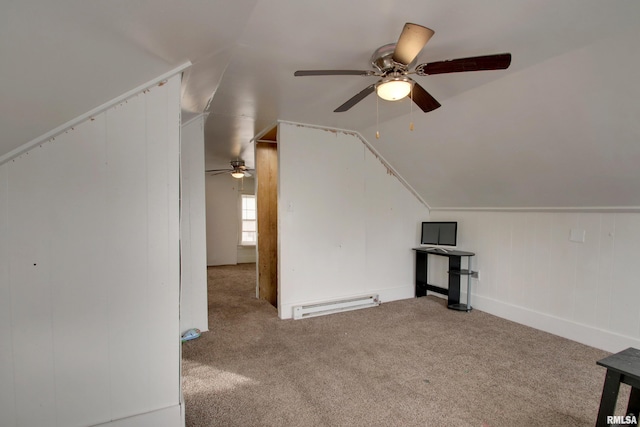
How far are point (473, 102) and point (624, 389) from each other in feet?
7.89

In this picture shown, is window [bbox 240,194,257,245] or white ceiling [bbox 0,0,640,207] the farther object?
window [bbox 240,194,257,245]

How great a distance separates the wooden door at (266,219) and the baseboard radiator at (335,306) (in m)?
0.86

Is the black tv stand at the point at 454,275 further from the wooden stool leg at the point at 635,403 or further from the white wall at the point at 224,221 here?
the white wall at the point at 224,221

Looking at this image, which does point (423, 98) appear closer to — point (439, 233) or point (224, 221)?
point (439, 233)

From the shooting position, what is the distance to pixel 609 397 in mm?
1425

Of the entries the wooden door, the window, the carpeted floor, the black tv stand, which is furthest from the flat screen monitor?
the window

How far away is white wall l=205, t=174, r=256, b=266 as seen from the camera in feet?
23.5

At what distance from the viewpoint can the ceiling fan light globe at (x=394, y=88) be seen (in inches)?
72.2

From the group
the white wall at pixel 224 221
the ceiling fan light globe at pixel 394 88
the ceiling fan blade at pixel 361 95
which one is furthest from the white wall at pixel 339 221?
the white wall at pixel 224 221

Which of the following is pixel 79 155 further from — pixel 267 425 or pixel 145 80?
pixel 267 425

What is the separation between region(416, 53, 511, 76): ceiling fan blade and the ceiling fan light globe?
119mm

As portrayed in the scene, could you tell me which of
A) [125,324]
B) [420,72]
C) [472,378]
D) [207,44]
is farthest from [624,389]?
[207,44]

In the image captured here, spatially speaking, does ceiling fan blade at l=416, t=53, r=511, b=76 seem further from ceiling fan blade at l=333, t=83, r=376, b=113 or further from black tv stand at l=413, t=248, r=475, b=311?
black tv stand at l=413, t=248, r=475, b=311

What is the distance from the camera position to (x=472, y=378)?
222 centimetres
